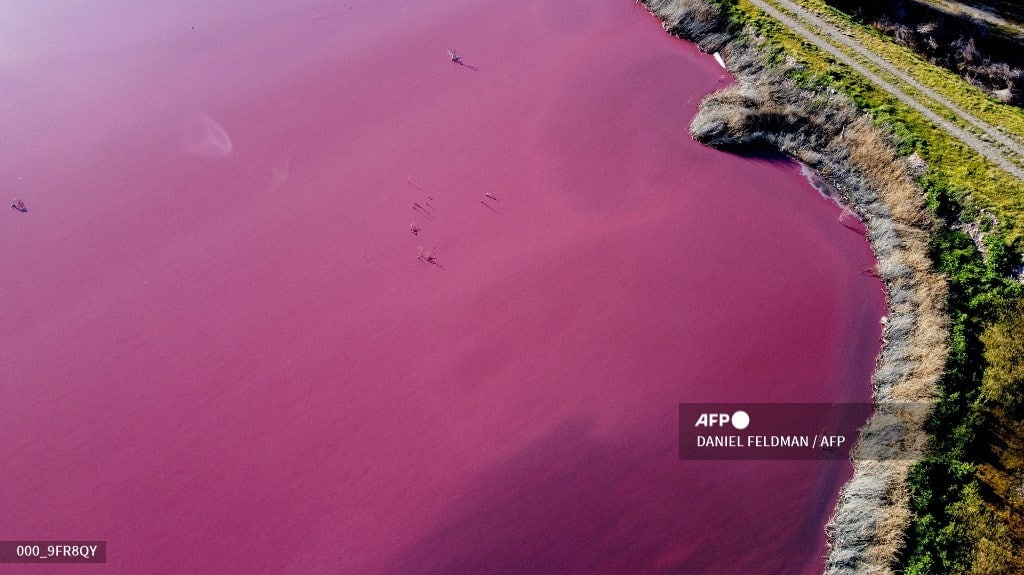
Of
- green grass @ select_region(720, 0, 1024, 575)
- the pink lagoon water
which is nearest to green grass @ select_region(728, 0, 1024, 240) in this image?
green grass @ select_region(720, 0, 1024, 575)

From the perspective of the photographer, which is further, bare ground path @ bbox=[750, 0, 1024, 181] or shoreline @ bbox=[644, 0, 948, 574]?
bare ground path @ bbox=[750, 0, 1024, 181]

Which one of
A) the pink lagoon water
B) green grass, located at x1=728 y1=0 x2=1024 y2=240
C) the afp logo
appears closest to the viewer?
the pink lagoon water

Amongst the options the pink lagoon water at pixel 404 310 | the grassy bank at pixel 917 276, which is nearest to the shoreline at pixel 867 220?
the grassy bank at pixel 917 276

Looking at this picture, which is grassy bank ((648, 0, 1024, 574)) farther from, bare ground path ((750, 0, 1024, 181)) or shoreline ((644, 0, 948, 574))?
bare ground path ((750, 0, 1024, 181))

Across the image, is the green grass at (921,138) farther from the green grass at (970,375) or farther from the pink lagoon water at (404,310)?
the pink lagoon water at (404,310)

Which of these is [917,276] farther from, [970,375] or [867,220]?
[970,375]

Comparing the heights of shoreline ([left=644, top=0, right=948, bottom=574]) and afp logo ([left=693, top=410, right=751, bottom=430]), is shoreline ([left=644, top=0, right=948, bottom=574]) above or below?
above
